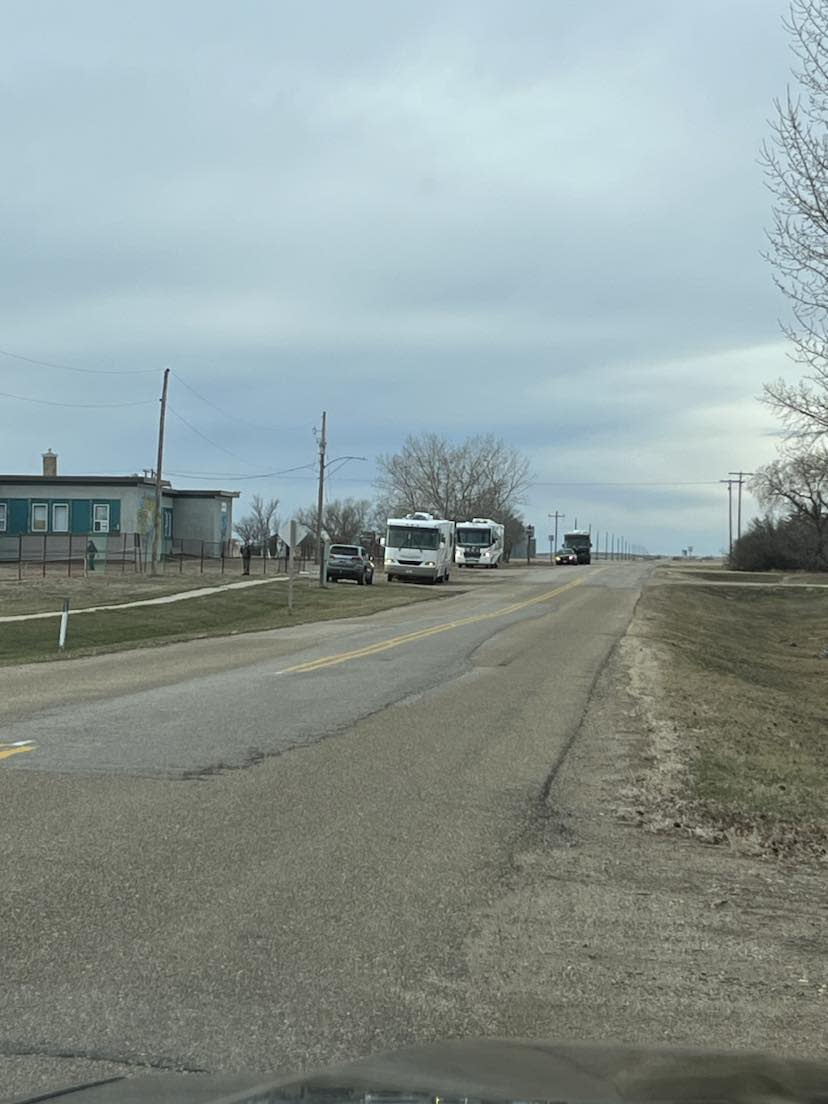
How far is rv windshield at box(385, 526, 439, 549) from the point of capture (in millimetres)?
50969

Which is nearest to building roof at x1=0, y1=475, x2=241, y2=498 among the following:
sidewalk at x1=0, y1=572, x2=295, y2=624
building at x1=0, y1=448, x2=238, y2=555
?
building at x1=0, y1=448, x2=238, y2=555

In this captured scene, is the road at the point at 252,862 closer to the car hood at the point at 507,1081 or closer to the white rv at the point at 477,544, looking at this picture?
the car hood at the point at 507,1081

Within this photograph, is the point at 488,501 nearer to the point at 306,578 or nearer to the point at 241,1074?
the point at 306,578

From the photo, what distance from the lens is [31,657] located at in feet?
64.5

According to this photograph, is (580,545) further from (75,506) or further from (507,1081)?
(507,1081)

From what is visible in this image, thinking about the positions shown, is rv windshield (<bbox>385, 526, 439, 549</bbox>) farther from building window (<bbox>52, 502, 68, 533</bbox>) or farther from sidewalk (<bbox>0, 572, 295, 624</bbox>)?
building window (<bbox>52, 502, 68, 533</bbox>)

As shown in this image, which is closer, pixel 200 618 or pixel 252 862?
pixel 252 862

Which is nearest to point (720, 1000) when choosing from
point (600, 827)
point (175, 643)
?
point (600, 827)

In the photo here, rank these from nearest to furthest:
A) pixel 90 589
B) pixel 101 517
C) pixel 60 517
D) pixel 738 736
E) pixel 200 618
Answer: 1. pixel 738 736
2. pixel 200 618
3. pixel 90 589
4. pixel 101 517
5. pixel 60 517

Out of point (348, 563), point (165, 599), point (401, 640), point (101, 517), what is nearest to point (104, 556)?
point (101, 517)

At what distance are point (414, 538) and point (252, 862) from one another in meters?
45.1

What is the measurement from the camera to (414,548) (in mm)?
50969

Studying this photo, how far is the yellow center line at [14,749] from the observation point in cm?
911

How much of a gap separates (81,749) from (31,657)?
11.0 meters
